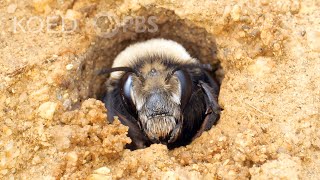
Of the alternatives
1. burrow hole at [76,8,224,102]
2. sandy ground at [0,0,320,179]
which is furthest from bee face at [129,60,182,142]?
burrow hole at [76,8,224,102]

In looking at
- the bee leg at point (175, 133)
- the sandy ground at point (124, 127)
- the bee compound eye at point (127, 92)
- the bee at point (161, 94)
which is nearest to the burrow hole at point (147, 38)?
the sandy ground at point (124, 127)

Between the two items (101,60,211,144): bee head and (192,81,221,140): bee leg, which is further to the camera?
(192,81,221,140): bee leg

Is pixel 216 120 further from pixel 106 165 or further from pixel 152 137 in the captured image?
pixel 106 165

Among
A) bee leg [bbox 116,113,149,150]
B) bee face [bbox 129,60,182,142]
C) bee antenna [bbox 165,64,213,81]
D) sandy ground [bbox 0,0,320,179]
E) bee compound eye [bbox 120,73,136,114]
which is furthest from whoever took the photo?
bee leg [bbox 116,113,149,150]

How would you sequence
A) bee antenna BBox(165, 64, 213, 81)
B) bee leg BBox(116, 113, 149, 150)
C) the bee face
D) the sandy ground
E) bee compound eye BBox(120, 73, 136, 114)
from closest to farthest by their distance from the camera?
the sandy ground → the bee face → bee antenna BBox(165, 64, 213, 81) → bee compound eye BBox(120, 73, 136, 114) → bee leg BBox(116, 113, 149, 150)

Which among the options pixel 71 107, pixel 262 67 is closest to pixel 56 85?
pixel 71 107

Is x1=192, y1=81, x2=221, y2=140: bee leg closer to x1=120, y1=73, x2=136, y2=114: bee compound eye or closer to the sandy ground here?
the sandy ground

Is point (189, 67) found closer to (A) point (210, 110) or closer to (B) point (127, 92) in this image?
(A) point (210, 110)

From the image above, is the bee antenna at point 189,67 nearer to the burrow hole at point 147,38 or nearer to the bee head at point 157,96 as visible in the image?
→ the bee head at point 157,96
